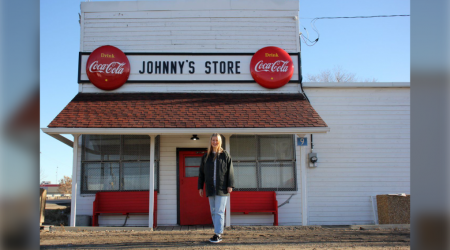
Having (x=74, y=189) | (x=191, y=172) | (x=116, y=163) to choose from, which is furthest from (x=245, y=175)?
(x=74, y=189)

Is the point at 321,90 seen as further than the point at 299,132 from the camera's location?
Yes

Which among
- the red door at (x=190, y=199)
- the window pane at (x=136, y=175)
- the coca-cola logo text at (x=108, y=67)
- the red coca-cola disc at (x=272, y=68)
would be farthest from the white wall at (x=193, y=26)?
the window pane at (x=136, y=175)

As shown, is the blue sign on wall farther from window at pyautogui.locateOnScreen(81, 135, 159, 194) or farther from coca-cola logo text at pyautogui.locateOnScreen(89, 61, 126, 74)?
coca-cola logo text at pyautogui.locateOnScreen(89, 61, 126, 74)

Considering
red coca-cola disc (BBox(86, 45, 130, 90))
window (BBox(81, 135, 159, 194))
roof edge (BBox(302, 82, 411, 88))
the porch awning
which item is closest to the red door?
window (BBox(81, 135, 159, 194))

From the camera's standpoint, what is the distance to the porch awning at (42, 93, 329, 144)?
8.94 meters

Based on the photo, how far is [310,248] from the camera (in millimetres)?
6246

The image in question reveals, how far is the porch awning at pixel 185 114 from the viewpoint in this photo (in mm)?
8938

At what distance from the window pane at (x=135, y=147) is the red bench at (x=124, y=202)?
3.00 feet

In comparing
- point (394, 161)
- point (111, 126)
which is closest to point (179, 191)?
point (111, 126)

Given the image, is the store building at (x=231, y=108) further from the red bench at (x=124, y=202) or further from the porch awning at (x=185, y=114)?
the red bench at (x=124, y=202)

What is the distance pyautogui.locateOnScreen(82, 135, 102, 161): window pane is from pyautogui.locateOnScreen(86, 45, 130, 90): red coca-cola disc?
1325 millimetres

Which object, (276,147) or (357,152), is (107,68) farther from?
(357,152)

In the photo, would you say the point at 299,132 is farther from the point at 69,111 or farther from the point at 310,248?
the point at 69,111
